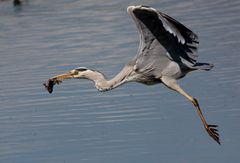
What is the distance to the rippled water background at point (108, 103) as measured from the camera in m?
10.1

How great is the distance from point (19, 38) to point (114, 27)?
6.25ft

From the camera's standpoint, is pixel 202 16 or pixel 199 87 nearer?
pixel 199 87

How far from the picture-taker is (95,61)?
1414cm

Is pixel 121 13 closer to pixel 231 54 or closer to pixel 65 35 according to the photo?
pixel 65 35

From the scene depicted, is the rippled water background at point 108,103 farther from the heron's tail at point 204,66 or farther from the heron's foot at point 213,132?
the heron's tail at point 204,66

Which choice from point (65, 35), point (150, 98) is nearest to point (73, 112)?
point (150, 98)

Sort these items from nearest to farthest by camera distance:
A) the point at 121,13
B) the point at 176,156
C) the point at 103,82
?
the point at 176,156 < the point at 103,82 < the point at 121,13

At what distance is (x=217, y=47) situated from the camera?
47.8 ft

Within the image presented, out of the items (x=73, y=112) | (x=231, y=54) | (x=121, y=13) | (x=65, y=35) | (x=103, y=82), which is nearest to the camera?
(x=103, y=82)

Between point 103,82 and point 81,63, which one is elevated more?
point 103,82

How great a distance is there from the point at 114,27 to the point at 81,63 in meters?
3.43

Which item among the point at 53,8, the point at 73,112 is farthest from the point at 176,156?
the point at 53,8

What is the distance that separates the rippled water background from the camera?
10055 millimetres

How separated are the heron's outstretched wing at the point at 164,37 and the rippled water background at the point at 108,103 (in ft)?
3.13
